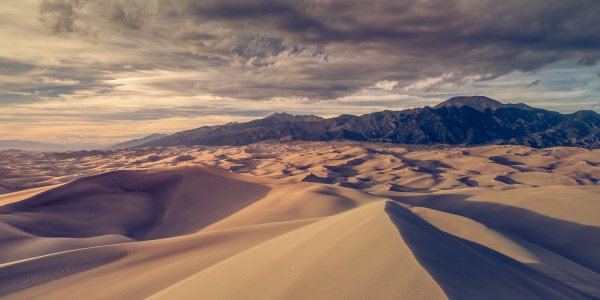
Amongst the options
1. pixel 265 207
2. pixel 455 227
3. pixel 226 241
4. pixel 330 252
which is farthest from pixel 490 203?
pixel 330 252

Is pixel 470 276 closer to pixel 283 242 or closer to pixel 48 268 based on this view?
pixel 283 242

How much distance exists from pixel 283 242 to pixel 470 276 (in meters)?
6.24

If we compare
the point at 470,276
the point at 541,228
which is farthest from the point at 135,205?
the point at 541,228

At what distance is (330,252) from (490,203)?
95.3 feet

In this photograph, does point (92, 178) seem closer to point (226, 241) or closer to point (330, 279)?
point (226, 241)

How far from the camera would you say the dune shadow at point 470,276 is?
7.07m

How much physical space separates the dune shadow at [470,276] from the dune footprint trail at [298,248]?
0.17 ft

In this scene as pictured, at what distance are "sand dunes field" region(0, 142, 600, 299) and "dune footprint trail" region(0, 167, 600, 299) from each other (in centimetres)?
6

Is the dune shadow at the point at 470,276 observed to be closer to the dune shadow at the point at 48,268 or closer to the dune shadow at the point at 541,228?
the dune shadow at the point at 541,228

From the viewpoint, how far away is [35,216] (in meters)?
28.2

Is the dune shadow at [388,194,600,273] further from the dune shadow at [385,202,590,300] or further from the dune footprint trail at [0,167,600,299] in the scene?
the dune shadow at [385,202,590,300]

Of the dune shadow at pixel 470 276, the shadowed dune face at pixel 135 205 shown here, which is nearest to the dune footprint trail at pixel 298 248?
the dune shadow at pixel 470 276

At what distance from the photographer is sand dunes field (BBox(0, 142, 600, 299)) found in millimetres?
7816

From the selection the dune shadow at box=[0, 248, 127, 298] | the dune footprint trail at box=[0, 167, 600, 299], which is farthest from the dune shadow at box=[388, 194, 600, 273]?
the dune shadow at box=[0, 248, 127, 298]
